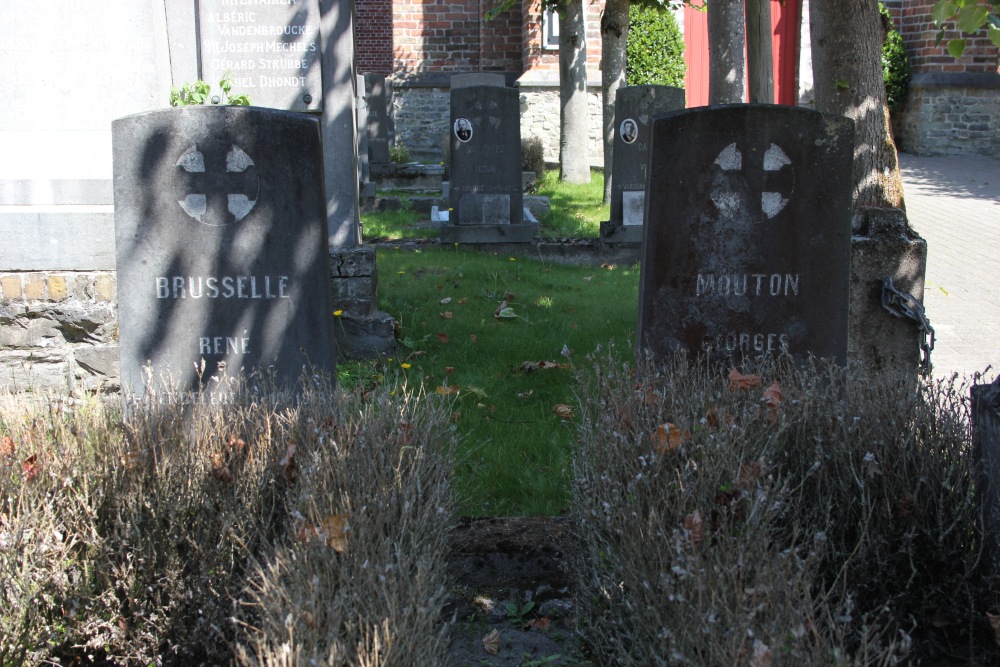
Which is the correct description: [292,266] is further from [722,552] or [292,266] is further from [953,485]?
[953,485]

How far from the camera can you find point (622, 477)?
10.1ft

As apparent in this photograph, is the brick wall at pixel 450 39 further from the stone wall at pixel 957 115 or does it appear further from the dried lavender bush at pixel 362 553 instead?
the dried lavender bush at pixel 362 553

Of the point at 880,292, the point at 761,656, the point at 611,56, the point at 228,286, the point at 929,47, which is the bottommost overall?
the point at 761,656

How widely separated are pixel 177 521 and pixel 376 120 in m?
17.7

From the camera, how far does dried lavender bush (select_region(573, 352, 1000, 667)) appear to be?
87.7 inches

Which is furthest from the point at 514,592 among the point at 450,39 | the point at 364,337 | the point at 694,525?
the point at 450,39

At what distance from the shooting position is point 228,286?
14.4 feet

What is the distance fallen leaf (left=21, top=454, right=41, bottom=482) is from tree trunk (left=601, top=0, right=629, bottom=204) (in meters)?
12.2

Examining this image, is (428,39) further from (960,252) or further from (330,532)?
(330,532)

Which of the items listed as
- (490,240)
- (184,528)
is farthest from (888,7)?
(184,528)

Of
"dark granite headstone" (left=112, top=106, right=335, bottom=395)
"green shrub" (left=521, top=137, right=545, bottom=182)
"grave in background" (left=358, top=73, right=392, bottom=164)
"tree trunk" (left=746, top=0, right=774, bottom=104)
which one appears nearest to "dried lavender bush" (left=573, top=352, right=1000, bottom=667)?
"dark granite headstone" (left=112, top=106, right=335, bottom=395)

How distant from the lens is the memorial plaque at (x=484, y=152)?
1222 centimetres

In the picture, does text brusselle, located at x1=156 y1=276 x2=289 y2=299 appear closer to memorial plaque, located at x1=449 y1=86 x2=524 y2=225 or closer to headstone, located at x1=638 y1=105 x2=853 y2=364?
headstone, located at x1=638 y1=105 x2=853 y2=364

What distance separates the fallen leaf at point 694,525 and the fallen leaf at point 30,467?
6.52 feet
